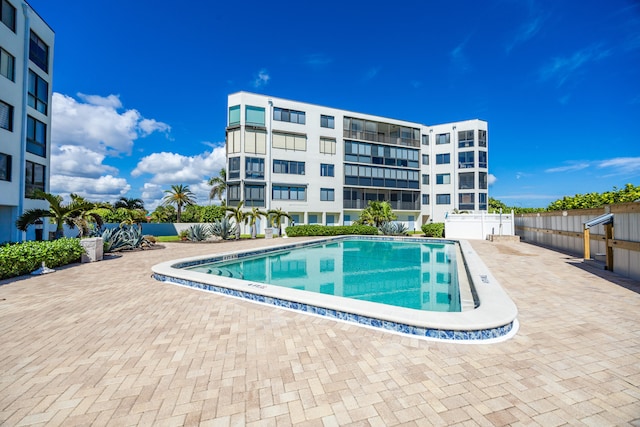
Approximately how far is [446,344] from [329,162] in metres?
30.2

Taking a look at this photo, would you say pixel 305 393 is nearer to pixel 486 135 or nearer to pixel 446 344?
pixel 446 344

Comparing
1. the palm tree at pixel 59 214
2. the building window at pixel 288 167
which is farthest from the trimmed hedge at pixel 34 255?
the building window at pixel 288 167

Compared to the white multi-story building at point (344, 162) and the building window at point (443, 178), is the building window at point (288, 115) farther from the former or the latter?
the building window at point (443, 178)

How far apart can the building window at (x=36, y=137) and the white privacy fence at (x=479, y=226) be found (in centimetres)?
3005

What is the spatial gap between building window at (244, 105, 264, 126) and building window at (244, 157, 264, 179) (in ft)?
13.0

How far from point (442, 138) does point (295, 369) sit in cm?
4195

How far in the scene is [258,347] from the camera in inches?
159

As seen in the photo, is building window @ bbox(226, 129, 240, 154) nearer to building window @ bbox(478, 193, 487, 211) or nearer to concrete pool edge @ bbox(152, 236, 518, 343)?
concrete pool edge @ bbox(152, 236, 518, 343)

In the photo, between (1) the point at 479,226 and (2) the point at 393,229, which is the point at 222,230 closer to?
(2) the point at 393,229

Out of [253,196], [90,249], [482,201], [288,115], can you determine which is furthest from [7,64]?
[482,201]

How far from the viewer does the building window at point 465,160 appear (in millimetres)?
37125

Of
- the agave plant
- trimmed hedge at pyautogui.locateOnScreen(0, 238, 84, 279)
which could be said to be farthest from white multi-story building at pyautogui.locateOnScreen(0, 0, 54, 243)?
the agave plant

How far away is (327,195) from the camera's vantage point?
3303cm

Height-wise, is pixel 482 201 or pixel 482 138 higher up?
pixel 482 138
